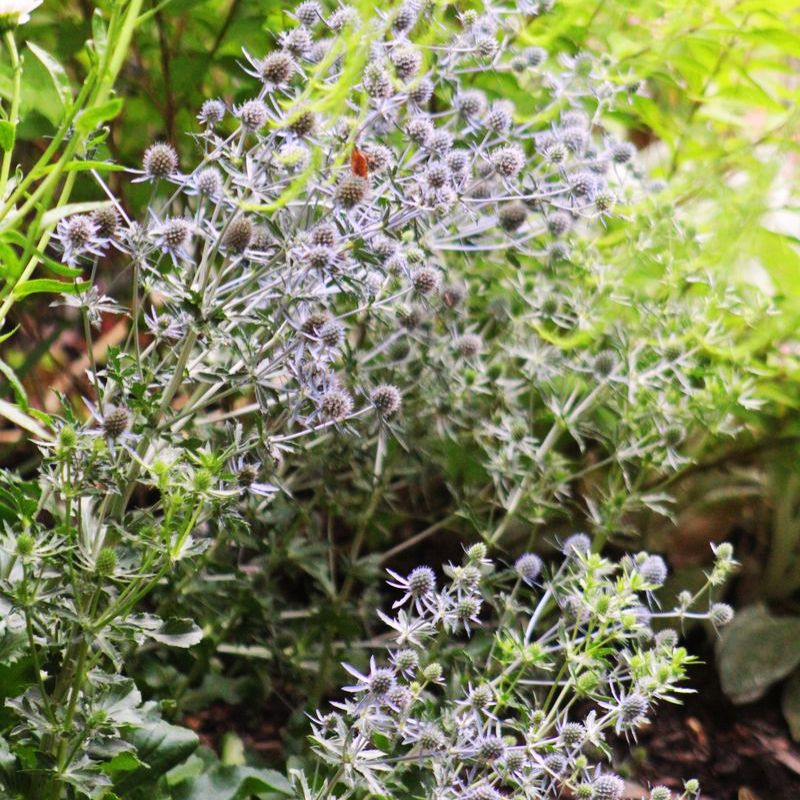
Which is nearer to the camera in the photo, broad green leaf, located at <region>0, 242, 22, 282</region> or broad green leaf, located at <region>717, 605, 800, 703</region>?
broad green leaf, located at <region>0, 242, 22, 282</region>

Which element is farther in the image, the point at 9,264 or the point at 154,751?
the point at 154,751

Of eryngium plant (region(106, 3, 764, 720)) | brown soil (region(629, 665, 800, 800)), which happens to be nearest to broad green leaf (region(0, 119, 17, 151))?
eryngium plant (region(106, 3, 764, 720))

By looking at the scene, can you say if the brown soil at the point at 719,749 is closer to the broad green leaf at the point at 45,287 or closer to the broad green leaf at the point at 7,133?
the broad green leaf at the point at 45,287

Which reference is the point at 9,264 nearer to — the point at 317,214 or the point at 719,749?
the point at 317,214

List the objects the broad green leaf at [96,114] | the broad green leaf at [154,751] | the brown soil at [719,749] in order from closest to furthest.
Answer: the broad green leaf at [96,114] < the broad green leaf at [154,751] < the brown soil at [719,749]

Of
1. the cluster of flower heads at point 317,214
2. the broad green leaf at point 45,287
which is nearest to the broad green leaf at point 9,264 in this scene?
the broad green leaf at point 45,287

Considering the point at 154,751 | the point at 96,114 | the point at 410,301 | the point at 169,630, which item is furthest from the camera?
the point at 410,301

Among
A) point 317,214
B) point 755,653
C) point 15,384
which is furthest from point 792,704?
point 15,384

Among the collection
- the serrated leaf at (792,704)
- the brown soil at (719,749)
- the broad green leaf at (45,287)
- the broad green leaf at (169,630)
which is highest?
the broad green leaf at (45,287)

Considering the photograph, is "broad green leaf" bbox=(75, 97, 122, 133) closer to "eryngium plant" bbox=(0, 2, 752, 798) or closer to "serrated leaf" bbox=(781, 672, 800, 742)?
"eryngium plant" bbox=(0, 2, 752, 798)
